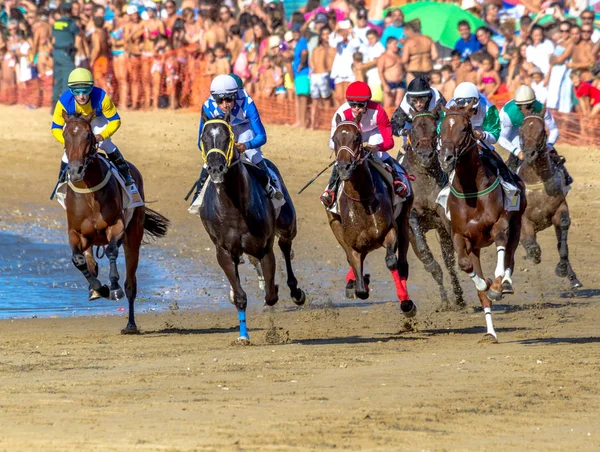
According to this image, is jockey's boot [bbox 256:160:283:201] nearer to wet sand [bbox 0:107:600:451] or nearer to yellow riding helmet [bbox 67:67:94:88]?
wet sand [bbox 0:107:600:451]

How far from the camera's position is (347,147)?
38.9 ft

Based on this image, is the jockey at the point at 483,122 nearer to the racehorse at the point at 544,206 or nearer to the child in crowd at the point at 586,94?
the racehorse at the point at 544,206

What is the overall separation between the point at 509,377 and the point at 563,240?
6.77m

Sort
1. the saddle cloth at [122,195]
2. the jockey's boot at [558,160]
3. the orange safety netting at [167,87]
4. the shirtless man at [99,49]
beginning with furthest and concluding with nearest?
the shirtless man at [99,49]
the orange safety netting at [167,87]
the jockey's boot at [558,160]
the saddle cloth at [122,195]

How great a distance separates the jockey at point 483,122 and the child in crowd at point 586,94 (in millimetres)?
8696

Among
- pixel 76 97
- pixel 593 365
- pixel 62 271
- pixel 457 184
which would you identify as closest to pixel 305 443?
pixel 593 365

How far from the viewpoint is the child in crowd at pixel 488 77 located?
21.6 m

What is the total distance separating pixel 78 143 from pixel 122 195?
1056 mm

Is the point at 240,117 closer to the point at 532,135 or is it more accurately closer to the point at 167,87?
the point at 532,135

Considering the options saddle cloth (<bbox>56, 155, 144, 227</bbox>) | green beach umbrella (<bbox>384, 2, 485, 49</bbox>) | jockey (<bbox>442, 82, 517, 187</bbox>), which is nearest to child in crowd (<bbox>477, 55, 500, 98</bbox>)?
green beach umbrella (<bbox>384, 2, 485, 49</bbox>)

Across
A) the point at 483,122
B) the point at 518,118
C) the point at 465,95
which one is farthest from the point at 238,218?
the point at 518,118

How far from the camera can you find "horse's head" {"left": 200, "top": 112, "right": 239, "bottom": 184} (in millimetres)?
11023

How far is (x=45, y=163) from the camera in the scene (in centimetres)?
2552

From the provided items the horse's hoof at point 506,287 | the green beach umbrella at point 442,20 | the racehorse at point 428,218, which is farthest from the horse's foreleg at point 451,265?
the green beach umbrella at point 442,20
